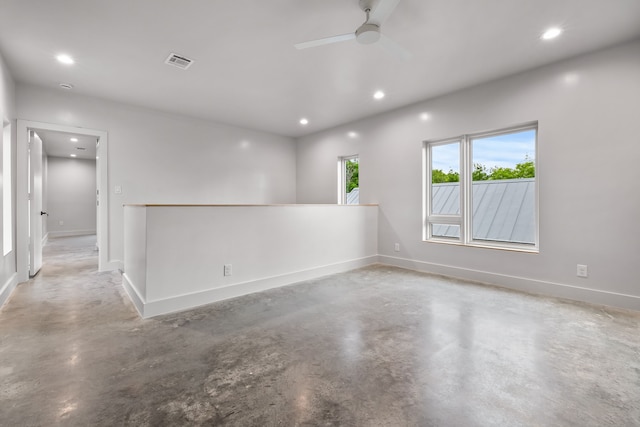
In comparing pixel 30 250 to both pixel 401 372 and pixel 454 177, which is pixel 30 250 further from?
pixel 454 177

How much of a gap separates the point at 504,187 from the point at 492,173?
246 millimetres

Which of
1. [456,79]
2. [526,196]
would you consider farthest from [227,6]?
[526,196]

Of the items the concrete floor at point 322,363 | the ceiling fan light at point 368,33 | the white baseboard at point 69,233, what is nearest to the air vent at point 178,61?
the ceiling fan light at point 368,33

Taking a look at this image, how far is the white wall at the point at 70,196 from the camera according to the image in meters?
8.80

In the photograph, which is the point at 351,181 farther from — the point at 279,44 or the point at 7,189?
the point at 7,189

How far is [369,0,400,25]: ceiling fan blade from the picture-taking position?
2.09m

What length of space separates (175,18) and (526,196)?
431 cm

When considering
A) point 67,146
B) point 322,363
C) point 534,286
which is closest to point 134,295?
point 322,363

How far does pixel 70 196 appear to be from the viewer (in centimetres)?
909

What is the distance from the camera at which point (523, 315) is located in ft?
8.94

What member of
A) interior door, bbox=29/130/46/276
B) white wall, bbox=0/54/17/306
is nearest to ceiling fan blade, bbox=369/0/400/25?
white wall, bbox=0/54/17/306

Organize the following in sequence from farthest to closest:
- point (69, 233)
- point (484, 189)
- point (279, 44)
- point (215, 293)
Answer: point (69, 233) < point (484, 189) < point (215, 293) < point (279, 44)

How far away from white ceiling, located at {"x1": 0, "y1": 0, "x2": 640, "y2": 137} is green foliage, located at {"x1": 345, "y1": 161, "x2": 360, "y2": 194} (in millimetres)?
1600

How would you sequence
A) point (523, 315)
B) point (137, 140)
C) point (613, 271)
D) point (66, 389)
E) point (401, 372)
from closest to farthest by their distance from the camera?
point (66, 389) < point (401, 372) < point (523, 315) < point (613, 271) < point (137, 140)
